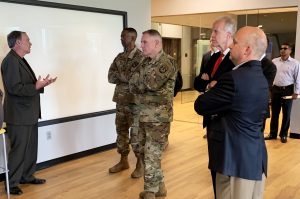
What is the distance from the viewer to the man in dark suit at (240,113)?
180 centimetres

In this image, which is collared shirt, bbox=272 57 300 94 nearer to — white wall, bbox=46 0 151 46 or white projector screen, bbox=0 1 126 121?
white wall, bbox=46 0 151 46

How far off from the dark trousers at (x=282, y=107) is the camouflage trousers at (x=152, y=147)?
3174mm

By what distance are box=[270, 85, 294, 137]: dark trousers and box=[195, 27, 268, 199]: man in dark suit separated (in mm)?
3711

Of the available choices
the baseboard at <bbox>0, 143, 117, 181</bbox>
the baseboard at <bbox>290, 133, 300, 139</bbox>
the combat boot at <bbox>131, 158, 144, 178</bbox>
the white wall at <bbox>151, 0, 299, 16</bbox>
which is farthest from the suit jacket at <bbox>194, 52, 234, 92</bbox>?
the white wall at <bbox>151, 0, 299, 16</bbox>

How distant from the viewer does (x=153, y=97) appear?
281 cm

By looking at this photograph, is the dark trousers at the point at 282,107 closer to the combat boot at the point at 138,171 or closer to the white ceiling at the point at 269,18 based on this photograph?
the white ceiling at the point at 269,18

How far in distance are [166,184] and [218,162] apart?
1645 millimetres

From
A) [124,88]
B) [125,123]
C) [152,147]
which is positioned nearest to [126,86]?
[124,88]

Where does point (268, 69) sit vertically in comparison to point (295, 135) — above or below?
above

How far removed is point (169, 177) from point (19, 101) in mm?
1797

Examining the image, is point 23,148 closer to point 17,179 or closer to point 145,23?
point 17,179

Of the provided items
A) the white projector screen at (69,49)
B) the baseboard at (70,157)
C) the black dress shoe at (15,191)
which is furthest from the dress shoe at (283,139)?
the black dress shoe at (15,191)

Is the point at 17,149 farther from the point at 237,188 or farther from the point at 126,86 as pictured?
the point at 237,188

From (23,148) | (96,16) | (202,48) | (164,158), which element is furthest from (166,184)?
(202,48)
